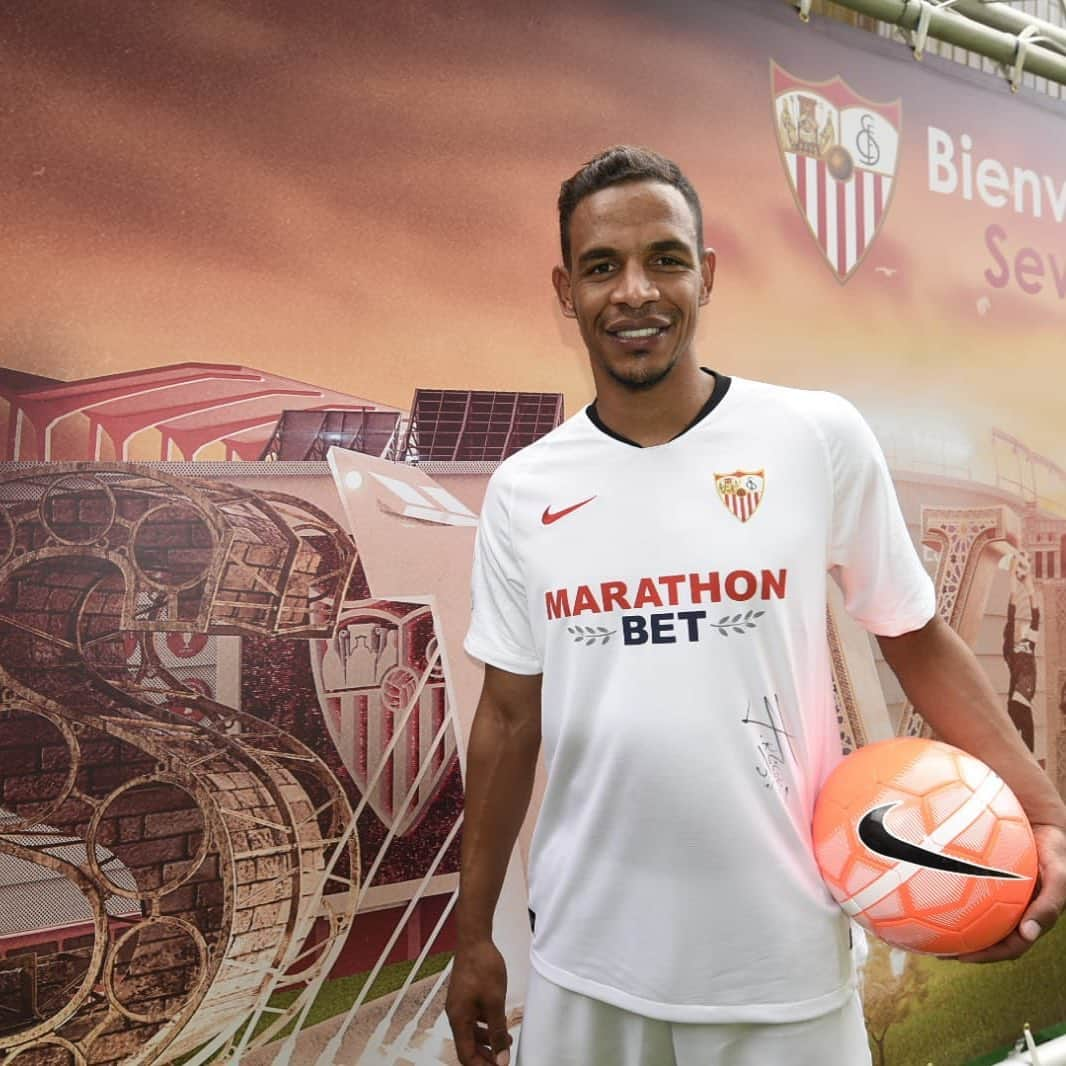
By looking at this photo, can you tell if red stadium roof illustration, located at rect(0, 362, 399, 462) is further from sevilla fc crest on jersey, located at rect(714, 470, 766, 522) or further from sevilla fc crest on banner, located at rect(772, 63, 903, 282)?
sevilla fc crest on banner, located at rect(772, 63, 903, 282)

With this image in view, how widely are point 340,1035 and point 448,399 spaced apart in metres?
1.25

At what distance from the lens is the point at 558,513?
4.57 feet

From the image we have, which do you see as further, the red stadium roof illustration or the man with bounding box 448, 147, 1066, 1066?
the red stadium roof illustration

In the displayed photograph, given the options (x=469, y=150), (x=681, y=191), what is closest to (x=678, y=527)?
(x=681, y=191)

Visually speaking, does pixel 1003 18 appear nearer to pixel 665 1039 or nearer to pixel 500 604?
pixel 500 604

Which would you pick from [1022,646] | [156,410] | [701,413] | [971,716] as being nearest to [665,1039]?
[971,716]

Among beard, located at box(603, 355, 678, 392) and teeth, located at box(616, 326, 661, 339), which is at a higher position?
teeth, located at box(616, 326, 661, 339)

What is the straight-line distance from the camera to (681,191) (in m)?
1.40

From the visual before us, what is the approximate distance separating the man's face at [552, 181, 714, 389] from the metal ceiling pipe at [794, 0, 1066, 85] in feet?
4.74

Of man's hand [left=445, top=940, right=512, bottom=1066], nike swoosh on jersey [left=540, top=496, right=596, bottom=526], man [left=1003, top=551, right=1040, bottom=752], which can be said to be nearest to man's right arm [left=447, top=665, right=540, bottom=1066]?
man's hand [left=445, top=940, right=512, bottom=1066]

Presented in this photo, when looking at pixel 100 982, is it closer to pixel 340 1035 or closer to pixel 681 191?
pixel 340 1035

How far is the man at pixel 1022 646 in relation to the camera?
2703mm

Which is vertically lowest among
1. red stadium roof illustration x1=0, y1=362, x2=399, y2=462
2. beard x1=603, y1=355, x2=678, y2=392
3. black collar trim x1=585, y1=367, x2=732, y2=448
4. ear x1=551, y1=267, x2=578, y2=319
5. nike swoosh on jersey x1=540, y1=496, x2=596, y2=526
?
nike swoosh on jersey x1=540, y1=496, x2=596, y2=526

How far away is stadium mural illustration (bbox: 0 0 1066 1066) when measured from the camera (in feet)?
5.39
